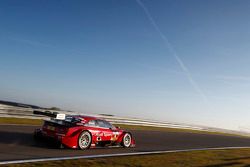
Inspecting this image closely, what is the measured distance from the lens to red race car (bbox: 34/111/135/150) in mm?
10688

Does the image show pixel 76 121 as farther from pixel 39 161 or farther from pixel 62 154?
pixel 39 161

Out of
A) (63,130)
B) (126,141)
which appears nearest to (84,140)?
(63,130)

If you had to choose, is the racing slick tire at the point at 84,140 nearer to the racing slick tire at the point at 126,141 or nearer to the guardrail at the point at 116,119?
the racing slick tire at the point at 126,141

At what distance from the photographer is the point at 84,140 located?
11.3m

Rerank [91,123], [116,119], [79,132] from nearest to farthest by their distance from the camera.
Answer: [79,132], [91,123], [116,119]

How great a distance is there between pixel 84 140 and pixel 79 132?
45cm

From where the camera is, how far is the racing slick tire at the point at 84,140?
11.0 metres

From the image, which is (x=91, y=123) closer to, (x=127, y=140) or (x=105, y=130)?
(x=105, y=130)

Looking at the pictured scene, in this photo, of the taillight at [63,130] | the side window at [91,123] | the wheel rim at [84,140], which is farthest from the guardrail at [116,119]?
the taillight at [63,130]

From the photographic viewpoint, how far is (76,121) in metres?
11.7

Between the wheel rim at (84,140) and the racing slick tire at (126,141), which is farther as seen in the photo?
the racing slick tire at (126,141)

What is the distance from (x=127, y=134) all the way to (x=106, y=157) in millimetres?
3601

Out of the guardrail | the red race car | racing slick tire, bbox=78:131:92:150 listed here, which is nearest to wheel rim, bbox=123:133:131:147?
the red race car

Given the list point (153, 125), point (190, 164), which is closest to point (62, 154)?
point (190, 164)
